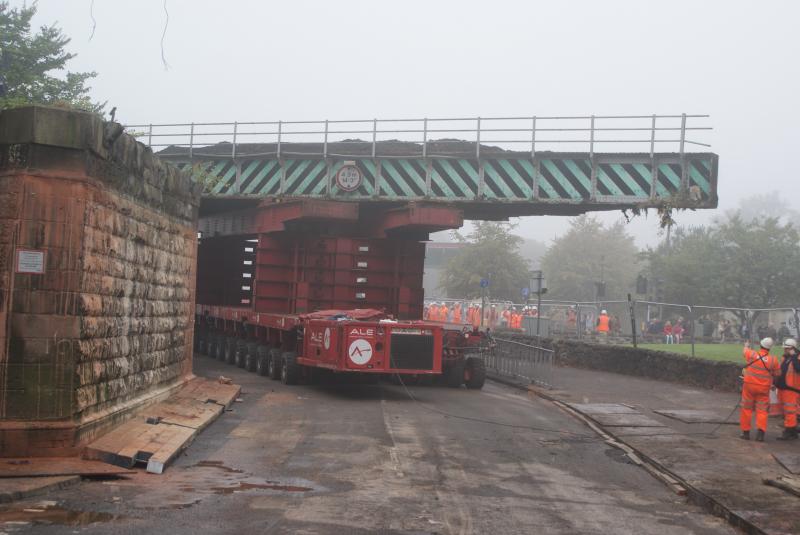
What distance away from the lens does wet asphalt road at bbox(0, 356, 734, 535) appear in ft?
27.7

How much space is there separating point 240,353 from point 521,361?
7.90 meters

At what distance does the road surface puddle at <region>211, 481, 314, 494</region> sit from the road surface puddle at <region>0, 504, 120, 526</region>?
158 cm

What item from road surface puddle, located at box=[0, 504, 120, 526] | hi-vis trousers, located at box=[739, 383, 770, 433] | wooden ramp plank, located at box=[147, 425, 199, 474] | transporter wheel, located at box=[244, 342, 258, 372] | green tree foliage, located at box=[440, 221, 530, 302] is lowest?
road surface puddle, located at box=[0, 504, 120, 526]

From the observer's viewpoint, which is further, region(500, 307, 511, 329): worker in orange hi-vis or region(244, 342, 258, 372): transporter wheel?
region(500, 307, 511, 329): worker in orange hi-vis

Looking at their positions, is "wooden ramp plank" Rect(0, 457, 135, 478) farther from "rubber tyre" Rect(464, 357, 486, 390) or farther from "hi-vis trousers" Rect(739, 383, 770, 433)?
"rubber tyre" Rect(464, 357, 486, 390)

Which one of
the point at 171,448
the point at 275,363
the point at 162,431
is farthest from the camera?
the point at 275,363

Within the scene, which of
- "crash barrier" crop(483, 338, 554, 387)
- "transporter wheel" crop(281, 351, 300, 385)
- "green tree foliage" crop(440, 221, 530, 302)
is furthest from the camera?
"green tree foliage" crop(440, 221, 530, 302)

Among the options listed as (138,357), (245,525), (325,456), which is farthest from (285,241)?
(245,525)

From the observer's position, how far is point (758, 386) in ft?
47.2

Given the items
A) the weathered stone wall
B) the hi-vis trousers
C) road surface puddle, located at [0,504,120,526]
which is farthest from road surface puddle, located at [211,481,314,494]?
the hi-vis trousers

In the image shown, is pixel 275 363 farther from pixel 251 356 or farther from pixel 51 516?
pixel 51 516

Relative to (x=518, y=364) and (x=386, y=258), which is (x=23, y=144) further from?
(x=518, y=364)

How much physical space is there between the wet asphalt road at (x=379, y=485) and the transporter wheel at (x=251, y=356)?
770 cm

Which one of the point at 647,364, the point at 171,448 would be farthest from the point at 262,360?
the point at 171,448
